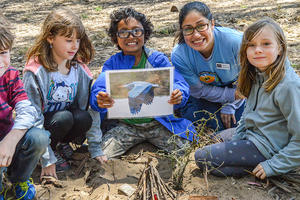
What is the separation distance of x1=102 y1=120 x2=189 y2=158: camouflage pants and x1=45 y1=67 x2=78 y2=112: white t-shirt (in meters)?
0.51

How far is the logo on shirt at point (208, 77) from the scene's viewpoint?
3.24m

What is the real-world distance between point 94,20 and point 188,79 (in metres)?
4.85

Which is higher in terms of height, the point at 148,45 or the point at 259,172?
the point at 148,45

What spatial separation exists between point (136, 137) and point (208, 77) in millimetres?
888

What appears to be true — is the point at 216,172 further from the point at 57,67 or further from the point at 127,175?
the point at 57,67

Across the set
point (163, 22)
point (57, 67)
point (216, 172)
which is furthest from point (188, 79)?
point (163, 22)

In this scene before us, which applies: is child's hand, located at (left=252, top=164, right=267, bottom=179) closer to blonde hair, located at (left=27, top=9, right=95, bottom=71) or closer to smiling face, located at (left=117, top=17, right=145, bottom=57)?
smiling face, located at (left=117, top=17, right=145, bottom=57)

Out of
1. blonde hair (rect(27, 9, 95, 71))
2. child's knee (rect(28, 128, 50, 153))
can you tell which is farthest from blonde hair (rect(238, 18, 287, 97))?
child's knee (rect(28, 128, 50, 153))

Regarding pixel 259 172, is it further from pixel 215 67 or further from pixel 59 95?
pixel 59 95

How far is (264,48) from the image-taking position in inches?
94.6

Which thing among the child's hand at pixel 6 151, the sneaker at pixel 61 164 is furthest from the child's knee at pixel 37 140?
the sneaker at pixel 61 164

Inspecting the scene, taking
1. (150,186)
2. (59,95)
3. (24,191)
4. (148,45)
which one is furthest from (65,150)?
(148,45)

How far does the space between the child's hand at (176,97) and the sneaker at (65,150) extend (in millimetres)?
980

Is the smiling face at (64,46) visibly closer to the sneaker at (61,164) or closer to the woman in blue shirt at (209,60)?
the sneaker at (61,164)
